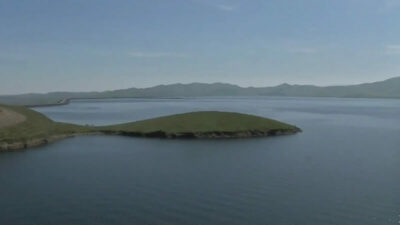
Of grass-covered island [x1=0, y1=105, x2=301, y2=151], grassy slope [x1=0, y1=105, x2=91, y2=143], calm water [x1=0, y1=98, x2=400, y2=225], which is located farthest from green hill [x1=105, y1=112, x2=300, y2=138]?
calm water [x1=0, y1=98, x2=400, y2=225]

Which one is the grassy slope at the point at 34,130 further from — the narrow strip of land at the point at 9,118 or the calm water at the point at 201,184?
the calm water at the point at 201,184

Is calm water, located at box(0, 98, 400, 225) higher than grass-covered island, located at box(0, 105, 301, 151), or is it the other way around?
grass-covered island, located at box(0, 105, 301, 151)

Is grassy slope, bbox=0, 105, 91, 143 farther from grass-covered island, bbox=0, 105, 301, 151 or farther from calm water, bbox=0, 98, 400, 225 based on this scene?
calm water, bbox=0, 98, 400, 225

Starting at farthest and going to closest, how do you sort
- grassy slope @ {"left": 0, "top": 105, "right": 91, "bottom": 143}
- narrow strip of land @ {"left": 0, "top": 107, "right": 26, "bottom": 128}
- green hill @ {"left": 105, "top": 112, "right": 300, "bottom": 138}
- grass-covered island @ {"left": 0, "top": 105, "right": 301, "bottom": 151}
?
green hill @ {"left": 105, "top": 112, "right": 300, "bottom": 138} < grass-covered island @ {"left": 0, "top": 105, "right": 301, "bottom": 151} < narrow strip of land @ {"left": 0, "top": 107, "right": 26, "bottom": 128} < grassy slope @ {"left": 0, "top": 105, "right": 91, "bottom": 143}

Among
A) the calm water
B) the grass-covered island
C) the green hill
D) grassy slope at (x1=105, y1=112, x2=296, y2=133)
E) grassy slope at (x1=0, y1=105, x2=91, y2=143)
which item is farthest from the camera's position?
grassy slope at (x1=105, y1=112, x2=296, y2=133)

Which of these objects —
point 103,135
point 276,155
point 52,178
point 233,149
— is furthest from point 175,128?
point 52,178

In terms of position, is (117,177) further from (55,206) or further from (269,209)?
(269,209)

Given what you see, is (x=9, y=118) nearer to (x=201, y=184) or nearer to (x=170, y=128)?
(x=170, y=128)
